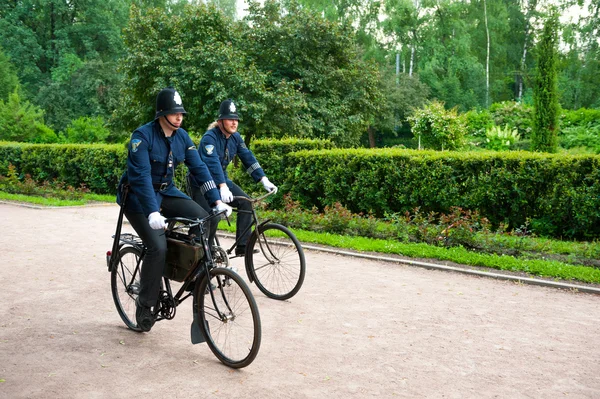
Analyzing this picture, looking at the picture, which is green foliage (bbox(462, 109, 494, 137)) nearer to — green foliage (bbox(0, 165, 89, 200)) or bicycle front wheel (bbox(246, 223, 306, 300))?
green foliage (bbox(0, 165, 89, 200))

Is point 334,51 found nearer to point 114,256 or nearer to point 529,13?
point 114,256

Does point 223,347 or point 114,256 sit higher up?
point 114,256

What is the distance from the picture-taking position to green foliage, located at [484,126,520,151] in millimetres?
28359

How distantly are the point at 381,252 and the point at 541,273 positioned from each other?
7.59 ft

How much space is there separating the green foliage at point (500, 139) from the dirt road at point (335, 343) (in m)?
22.5

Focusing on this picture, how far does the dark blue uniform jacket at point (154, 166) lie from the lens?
457cm

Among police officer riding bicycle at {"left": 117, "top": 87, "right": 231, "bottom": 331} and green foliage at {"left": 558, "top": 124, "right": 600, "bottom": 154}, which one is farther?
green foliage at {"left": 558, "top": 124, "right": 600, "bottom": 154}

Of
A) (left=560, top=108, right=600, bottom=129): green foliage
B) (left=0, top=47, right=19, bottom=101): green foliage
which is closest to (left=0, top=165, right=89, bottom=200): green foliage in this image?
(left=560, top=108, right=600, bottom=129): green foliage

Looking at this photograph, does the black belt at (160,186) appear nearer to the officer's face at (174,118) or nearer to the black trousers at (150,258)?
the black trousers at (150,258)

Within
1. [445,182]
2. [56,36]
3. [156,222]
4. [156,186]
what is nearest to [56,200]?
[445,182]

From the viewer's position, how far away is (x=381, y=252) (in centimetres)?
886

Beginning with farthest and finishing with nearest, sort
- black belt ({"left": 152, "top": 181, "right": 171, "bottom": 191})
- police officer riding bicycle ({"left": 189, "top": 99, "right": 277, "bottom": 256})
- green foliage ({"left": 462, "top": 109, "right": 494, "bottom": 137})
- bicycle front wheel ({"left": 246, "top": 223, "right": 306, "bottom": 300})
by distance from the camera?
green foliage ({"left": 462, "top": 109, "right": 494, "bottom": 137}) < police officer riding bicycle ({"left": 189, "top": 99, "right": 277, "bottom": 256}) < bicycle front wheel ({"left": 246, "top": 223, "right": 306, "bottom": 300}) < black belt ({"left": 152, "top": 181, "right": 171, "bottom": 191})

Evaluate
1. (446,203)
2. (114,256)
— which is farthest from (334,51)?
(114,256)

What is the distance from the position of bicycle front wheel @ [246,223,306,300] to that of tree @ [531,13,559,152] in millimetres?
18394
